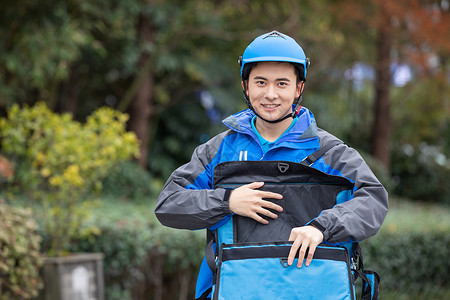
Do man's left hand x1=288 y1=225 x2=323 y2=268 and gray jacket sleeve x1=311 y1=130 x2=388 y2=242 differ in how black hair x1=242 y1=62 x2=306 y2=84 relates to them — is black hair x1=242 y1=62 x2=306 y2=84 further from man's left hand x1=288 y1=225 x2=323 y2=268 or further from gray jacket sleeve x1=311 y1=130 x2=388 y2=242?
man's left hand x1=288 y1=225 x2=323 y2=268

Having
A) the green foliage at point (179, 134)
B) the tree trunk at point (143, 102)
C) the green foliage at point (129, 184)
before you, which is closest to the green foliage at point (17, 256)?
the green foliage at point (129, 184)

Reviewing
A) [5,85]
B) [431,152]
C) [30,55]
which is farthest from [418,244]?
[431,152]

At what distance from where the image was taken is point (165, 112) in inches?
484

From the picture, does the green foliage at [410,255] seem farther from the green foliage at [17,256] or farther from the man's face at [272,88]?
the man's face at [272,88]

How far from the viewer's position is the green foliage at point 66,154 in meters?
5.32

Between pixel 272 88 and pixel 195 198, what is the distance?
0.49m

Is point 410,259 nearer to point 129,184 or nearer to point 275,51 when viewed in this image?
point 129,184

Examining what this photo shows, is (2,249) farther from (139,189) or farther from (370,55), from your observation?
(370,55)

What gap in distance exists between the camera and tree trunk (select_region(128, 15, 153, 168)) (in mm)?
10703

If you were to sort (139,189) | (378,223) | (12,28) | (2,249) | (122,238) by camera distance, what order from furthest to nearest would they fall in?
(139,189)
(12,28)
(122,238)
(2,249)
(378,223)

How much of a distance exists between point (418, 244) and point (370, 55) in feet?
25.2

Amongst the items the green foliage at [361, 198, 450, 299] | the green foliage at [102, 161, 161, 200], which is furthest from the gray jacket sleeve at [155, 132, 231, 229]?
the green foliage at [102, 161, 161, 200]

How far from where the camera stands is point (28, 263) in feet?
15.1

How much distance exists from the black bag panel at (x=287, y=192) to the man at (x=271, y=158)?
0.04 m
